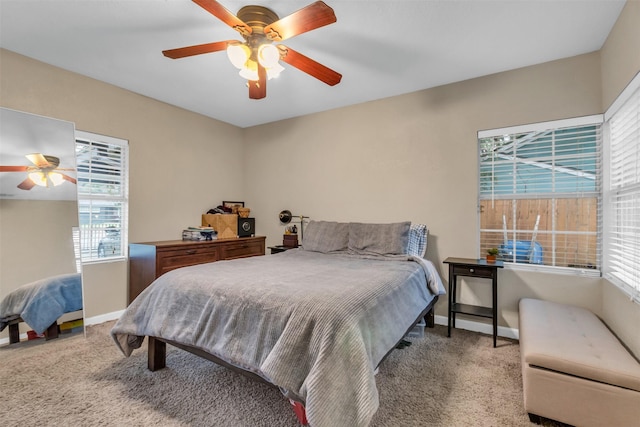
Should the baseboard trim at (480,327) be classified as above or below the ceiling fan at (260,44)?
below

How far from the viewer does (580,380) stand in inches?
61.5

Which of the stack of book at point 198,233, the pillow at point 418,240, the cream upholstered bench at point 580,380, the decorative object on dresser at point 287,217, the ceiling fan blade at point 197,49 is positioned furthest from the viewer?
the decorative object on dresser at point 287,217

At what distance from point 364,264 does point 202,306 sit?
1445 mm

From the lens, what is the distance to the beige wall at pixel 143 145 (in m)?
2.86

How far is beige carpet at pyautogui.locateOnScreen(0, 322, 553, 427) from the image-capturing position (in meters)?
1.70

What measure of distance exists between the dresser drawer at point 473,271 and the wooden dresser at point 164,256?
113 inches

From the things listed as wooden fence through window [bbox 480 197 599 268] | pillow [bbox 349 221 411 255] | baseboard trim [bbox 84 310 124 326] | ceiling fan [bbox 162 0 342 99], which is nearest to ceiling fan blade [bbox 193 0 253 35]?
ceiling fan [bbox 162 0 342 99]

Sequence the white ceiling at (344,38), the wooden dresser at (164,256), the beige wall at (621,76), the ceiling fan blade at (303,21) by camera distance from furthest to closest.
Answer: the wooden dresser at (164,256)
the white ceiling at (344,38)
the beige wall at (621,76)
the ceiling fan blade at (303,21)

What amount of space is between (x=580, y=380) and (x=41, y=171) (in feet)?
14.5

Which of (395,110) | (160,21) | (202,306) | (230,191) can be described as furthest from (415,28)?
(230,191)

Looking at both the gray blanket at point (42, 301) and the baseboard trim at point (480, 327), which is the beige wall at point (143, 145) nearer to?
the gray blanket at point (42, 301)

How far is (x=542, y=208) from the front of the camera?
285 cm

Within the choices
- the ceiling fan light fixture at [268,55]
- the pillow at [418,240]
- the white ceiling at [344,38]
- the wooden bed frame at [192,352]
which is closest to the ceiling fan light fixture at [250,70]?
the ceiling fan light fixture at [268,55]

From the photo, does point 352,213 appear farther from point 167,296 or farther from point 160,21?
point 160,21
